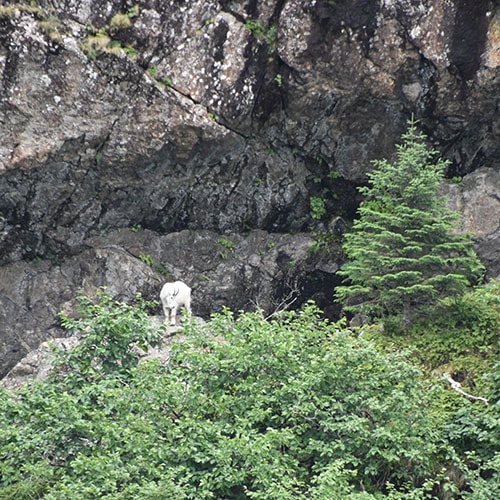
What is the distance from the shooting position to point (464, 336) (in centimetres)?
1500

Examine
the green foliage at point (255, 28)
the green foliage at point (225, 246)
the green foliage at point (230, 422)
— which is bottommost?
the green foliage at point (230, 422)

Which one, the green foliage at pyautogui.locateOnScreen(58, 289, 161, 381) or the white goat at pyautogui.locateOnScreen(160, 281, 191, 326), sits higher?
the white goat at pyautogui.locateOnScreen(160, 281, 191, 326)

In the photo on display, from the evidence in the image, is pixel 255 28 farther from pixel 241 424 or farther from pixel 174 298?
pixel 241 424

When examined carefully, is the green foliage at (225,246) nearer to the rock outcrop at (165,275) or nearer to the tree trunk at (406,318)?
the rock outcrop at (165,275)

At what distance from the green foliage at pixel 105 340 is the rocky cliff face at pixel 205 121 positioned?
7.47 metres

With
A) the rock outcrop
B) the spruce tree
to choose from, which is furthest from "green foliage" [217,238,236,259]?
the spruce tree

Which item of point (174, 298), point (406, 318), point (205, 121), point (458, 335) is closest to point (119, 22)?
point (205, 121)

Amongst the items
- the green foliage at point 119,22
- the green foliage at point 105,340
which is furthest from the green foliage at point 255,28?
the green foliage at point 105,340

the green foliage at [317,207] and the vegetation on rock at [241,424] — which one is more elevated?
the green foliage at [317,207]

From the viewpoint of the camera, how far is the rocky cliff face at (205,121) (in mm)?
18672

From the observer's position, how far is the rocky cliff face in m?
18.7

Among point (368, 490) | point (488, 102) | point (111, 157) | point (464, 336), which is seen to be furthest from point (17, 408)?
point (488, 102)

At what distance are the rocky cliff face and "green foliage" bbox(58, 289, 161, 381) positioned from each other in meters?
Answer: 7.47

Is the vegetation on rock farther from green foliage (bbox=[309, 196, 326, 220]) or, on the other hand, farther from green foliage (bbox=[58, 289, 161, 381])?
green foliage (bbox=[309, 196, 326, 220])
